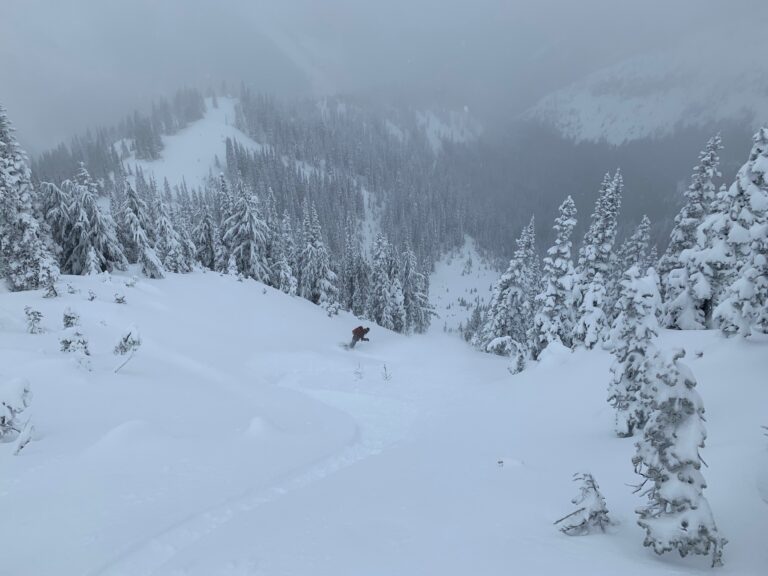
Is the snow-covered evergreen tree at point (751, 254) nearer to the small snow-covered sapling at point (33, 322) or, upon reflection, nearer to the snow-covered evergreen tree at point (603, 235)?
the snow-covered evergreen tree at point (603, 235)

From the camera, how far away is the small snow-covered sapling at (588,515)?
5746 mm

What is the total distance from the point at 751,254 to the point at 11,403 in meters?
19.2

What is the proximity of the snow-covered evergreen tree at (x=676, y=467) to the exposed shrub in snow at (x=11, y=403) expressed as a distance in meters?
10.9

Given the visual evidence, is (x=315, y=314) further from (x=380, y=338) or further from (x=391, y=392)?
(x=391, y=392)

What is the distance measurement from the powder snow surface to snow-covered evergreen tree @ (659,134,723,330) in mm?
5796

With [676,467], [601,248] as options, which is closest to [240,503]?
[676,467]

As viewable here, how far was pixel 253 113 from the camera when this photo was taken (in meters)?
194

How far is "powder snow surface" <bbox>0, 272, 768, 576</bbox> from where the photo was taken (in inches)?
211

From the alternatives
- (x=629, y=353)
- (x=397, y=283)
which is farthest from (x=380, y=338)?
(x=629, y=353)

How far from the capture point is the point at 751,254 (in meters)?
11.9

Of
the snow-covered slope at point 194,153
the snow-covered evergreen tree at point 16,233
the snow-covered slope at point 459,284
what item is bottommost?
the snow-covered slope at point 459,284

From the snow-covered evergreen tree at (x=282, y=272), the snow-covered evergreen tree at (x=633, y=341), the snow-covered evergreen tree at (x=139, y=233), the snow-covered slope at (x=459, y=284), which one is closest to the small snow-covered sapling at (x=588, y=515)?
the snow-covered evergreen tree at (x=633, y=341)

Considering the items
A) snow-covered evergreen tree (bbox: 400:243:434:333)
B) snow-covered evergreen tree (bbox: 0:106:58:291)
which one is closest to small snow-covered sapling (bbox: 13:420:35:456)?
snow-covered evergreen tree (bbox: 0:106:58:291)

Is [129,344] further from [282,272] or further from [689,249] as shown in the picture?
[282,272]
